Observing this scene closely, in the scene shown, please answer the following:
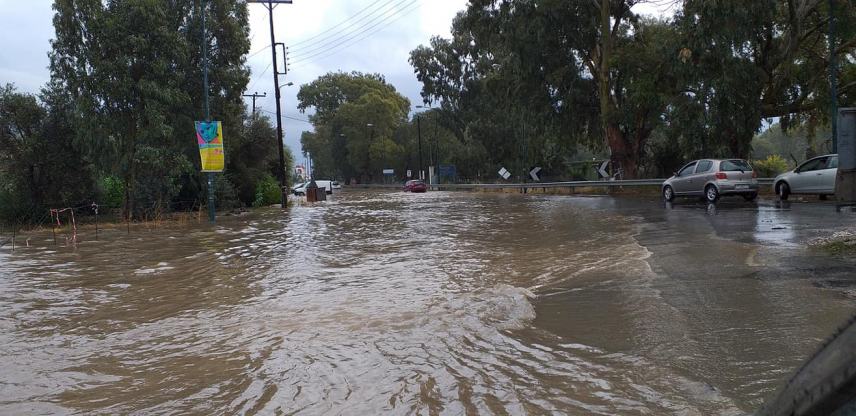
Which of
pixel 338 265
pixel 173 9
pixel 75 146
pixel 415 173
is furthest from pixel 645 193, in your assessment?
pixel 415 173

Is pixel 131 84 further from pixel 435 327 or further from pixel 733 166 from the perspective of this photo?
pixel 733 166

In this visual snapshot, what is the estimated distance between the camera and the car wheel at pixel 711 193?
19.5 m

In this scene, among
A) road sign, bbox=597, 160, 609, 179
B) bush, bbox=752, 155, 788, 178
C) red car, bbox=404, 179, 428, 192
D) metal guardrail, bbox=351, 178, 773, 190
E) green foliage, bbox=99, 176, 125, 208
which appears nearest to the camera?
metal guardrail, bbox=351, 178, 773, 190

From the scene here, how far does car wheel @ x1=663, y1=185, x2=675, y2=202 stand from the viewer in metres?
22.1

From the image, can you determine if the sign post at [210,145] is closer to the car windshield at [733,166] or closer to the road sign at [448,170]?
the car windshield at [733,166]

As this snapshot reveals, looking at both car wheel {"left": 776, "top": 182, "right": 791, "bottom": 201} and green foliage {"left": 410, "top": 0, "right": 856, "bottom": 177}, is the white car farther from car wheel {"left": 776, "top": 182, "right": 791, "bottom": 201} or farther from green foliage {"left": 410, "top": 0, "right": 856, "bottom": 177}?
green foliage {"left": 410, "top": 0, "right": 856, "bottom": 177}

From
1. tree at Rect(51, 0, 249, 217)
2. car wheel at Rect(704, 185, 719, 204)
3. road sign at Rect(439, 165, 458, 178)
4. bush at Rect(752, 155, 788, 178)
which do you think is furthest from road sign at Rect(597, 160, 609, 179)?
road sign at Rect(439, 165, 458, 178)

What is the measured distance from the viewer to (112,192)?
1075 inches

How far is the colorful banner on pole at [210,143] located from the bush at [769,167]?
2543 centimetres

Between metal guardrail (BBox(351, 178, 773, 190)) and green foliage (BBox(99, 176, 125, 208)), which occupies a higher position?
green foliage (BBox(99, 176, 125, 208))

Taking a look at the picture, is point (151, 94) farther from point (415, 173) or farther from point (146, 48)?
point (415, 173)

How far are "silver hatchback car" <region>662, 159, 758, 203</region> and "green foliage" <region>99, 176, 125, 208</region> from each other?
24615mm

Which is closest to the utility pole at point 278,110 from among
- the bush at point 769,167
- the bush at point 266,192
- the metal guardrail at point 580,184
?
the bush at point 266,192

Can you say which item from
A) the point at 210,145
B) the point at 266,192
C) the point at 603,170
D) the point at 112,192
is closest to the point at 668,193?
the point at 603,170
